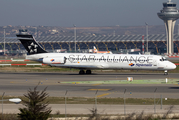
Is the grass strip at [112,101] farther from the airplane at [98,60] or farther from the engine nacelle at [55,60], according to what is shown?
the engine nacelle at [55,60]

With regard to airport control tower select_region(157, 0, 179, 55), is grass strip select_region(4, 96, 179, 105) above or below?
below

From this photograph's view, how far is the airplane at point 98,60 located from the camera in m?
50.8

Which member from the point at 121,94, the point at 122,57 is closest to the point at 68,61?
the point at 122,57

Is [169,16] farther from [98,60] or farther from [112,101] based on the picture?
[112,101]

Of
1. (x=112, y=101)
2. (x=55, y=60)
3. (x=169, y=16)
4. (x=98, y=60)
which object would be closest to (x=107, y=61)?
(x=98, y=60)

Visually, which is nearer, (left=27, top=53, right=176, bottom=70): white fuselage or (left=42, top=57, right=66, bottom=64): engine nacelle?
(left=27, top=53, right=176, bottom=70): white fuselage

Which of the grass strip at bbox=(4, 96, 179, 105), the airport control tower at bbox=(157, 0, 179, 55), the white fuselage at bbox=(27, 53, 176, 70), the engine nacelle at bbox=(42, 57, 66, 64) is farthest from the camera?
the airport control tower at bbox=(157, 0, 179, 55)

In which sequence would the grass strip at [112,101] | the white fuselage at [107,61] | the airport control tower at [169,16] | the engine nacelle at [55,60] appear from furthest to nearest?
the airport control tower at [169,16]
the engine nacelle at [55,60]
the white fuselage at [107,61]
the grass strip at [112,101]

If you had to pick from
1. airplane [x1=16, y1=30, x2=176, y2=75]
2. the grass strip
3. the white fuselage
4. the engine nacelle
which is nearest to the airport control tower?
airplane [x1=16, y1=30, x2=176, y2=75]

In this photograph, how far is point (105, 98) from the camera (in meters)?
26.3

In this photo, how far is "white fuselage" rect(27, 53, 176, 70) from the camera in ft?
167

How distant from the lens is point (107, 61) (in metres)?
51.7

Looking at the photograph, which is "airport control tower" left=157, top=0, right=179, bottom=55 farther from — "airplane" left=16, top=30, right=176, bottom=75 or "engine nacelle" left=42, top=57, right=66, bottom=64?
"engine nacelle" left=42, top=57, right=66, bottom=64

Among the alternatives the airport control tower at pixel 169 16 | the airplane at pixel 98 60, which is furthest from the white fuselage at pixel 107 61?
the airport control tower at pixel 169 16
